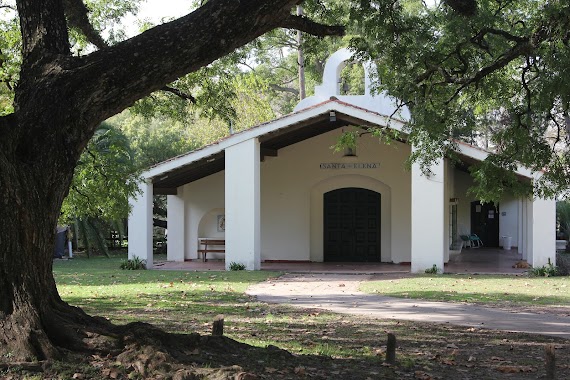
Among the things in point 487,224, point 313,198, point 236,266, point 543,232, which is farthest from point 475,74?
point 487,224

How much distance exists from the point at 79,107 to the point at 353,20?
505 centimetres

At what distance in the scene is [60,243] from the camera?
27.6 metres

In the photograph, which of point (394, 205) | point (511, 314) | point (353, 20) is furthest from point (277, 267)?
point (353, 20)

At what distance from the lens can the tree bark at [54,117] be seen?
225 inches

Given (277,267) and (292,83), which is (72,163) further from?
(292,83)

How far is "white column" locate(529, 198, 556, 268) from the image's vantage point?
18016mm

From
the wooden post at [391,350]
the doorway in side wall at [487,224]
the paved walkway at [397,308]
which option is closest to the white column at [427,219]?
the paved walkway at [397,308]

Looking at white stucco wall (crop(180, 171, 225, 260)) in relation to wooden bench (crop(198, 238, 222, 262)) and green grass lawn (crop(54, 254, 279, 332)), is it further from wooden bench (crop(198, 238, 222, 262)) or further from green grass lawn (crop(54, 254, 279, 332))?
green grass lawn (crop(54, 254, 279, 332))

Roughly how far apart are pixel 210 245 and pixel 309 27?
15403 millimetres

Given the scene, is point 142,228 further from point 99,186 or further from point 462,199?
point 462,199

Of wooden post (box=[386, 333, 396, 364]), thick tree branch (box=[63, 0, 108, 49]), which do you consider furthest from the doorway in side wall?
wooden post (box=[386, 333, 396, 364])

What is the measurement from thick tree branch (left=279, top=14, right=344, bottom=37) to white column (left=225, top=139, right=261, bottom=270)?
418 inches

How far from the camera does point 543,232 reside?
59.6ft

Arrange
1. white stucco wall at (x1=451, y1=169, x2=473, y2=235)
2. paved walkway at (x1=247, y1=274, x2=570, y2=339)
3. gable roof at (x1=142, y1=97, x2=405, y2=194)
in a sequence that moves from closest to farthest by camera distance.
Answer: paved walkway at (x1=247, y1=274, x2=570, y2=339) → gable roof at (x1=142, y1=97, x2=405, y2=194) → white stucco wall at (x1=451, y1=169, x2=473, y2=235)
